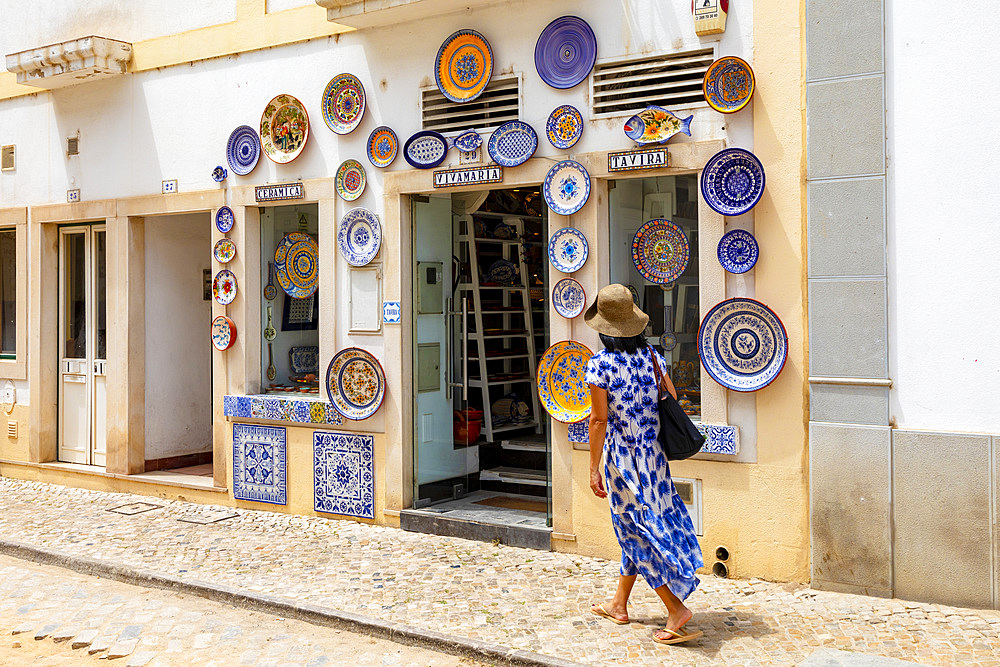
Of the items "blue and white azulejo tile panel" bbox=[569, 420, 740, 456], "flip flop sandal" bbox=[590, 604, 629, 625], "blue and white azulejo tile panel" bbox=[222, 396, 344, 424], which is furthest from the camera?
"blue and white azulejo tile panel" bbox=[222, 396, 344, 424]

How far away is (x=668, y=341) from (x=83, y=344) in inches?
256

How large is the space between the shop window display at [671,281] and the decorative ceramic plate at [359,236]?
2.02m

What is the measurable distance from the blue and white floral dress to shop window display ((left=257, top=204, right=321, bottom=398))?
401 cm

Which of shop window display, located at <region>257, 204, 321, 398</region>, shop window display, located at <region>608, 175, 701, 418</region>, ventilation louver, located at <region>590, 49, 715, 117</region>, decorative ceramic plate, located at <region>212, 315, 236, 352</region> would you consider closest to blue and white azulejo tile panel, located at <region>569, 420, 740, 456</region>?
shop window display, located at <region>608, 175, 701, 418</region>

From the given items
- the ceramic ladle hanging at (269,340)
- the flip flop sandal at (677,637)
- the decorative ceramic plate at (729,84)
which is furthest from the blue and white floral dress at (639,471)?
the ceramic ladle hanging at (269,340)

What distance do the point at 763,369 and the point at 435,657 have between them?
2.68 meters

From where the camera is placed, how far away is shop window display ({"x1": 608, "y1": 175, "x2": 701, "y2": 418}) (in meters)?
6.36

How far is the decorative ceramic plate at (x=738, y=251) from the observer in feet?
19.5

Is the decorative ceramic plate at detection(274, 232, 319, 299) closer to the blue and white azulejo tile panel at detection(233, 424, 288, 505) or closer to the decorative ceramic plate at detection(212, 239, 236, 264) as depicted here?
the decorative ceramic plate at detection(212, 239, 236, 264)

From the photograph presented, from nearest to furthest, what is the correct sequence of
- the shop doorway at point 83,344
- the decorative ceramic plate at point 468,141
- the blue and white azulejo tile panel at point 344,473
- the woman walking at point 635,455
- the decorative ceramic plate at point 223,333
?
the woman walking at point 635,455 → the decorative ceramic plate at point 468,141 → the blue and white azulejo tile panel at point 344,473 → the decorative ceramic plate at point 223,333 → the shop doorway at point 83,344

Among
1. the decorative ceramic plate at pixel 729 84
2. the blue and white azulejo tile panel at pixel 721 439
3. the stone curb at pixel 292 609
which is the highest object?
the decorative ceramic plate at pixel 729 84

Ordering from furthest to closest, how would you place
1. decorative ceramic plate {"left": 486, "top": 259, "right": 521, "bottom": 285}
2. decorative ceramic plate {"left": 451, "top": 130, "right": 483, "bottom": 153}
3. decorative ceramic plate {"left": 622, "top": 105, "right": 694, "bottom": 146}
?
decorative ceramic plate {"left": 486, "top": 259, "right": 521, "bottom": 285} → decorative ceramic plate {"left": 451, "top": 130, "right": 483, "bottom": 153} → decorative ceramic plate {"left": 622, "top": 105, "right": 694, "bottom": 146}

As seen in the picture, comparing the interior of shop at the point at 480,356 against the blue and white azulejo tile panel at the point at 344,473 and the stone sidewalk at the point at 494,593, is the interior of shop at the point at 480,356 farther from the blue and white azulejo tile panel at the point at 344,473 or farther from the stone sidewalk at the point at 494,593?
the stone sidewalk at the point at 494,593

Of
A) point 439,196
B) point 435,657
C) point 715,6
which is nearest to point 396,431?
point 439,196
